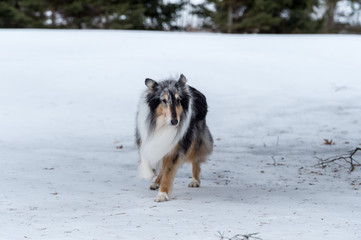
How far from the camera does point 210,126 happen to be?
11.5 metres

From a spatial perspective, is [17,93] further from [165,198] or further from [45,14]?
[45,14]

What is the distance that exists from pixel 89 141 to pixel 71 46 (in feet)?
34.3

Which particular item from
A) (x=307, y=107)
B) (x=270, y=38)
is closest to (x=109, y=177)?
(x=307, y=107)

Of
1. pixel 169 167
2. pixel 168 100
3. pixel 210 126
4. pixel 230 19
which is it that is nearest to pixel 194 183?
pixel 169 167

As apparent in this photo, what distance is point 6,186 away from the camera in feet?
19.7

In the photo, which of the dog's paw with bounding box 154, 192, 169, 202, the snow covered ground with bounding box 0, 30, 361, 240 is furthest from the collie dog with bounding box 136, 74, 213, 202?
the snow covered ground with bounding box 0, 30, 361, 240

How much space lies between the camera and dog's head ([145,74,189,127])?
17.8 feet

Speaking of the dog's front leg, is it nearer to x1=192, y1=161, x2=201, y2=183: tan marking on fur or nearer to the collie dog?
the collie dog

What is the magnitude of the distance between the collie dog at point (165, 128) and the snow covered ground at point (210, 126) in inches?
12.3

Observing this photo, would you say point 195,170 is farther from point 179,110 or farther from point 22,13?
point 22,13

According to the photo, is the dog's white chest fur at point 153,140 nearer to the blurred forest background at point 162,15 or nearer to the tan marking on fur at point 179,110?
the tan marking on fur at point 179,110

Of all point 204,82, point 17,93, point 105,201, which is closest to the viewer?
point 105,201

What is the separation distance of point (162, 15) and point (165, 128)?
980 inches

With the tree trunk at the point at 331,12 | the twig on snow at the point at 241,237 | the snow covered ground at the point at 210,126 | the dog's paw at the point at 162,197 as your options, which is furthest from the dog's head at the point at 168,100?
the tree trunk at the point at 331,12
